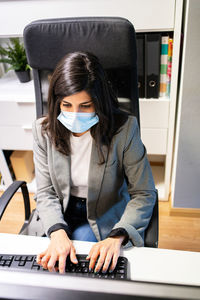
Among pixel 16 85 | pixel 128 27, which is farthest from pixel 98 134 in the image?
pixel 16 85

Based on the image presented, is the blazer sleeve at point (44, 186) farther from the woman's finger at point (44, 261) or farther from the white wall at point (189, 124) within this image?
the white wall at point (189, 124)

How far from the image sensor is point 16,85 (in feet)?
5.99

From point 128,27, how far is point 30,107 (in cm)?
95

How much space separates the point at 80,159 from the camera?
1.07 metres

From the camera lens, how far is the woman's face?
0.87 meters

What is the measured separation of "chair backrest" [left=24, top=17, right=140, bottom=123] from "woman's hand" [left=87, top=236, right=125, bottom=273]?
53cm

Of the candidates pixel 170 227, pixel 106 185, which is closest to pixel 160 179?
pixel 170 227

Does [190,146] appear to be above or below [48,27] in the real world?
below

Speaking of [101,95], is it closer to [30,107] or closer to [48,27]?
[48,27]

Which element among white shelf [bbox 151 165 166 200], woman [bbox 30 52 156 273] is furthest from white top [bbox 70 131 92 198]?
white shelf [bbox 151 165 166 200]

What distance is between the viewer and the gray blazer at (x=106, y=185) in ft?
3.26

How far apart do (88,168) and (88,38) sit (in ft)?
1.50

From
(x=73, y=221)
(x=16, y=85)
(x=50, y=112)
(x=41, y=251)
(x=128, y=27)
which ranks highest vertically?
(x=128, y=27)

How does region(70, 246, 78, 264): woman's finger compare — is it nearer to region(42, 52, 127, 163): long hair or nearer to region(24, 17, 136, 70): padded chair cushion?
region(42, 52, 127, 163): long hair
